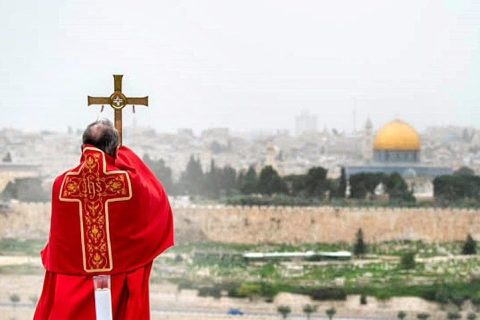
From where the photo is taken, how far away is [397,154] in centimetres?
3206

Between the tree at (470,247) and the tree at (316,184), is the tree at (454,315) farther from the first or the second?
the tree at (316,184)

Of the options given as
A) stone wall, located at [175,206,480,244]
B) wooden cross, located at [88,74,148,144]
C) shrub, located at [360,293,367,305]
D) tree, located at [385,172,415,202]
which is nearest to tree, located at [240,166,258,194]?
stone wall, located at [175,206,480,244]

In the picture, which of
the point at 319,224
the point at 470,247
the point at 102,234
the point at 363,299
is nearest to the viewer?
the point at 102,234

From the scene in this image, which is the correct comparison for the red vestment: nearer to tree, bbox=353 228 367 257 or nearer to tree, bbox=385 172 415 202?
tree, bbox=353 228 367 257

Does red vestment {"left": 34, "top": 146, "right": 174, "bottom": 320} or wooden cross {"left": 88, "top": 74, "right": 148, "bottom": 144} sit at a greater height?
wooden cross {"left": 88, "top": 74, "right": 148, "bottom": 144}

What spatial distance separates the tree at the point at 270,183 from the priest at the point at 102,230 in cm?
2307

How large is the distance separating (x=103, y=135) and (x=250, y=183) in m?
23.6

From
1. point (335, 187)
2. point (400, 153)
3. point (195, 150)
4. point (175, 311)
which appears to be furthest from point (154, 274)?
point (400, 153)

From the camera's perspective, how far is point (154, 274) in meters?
21.8

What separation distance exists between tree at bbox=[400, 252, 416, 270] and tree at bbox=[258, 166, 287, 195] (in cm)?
382

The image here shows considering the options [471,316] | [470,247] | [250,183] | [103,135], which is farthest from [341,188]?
[103,135]

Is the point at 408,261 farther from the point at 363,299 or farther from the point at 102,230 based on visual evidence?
the point at 102,230

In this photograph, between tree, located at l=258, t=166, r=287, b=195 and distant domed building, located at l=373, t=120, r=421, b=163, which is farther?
distant domed building, located at l=373, t=120, r=421, b=163

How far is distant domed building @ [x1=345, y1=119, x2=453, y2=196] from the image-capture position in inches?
1222
